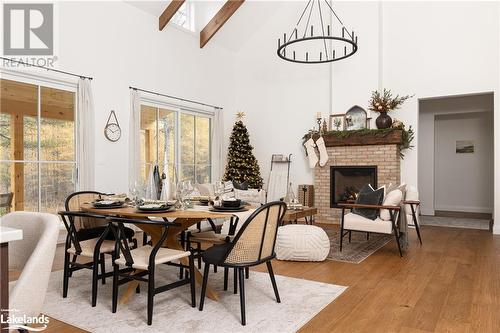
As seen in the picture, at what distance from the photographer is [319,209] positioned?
24.1 ft

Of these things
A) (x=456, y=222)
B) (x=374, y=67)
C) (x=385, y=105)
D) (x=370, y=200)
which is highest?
(x=374, y=67)

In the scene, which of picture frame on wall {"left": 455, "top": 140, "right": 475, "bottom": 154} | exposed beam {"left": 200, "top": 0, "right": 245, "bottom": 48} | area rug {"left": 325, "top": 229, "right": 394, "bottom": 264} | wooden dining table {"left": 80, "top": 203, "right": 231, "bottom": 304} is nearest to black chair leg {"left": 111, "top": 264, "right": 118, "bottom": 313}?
wooden dining table {"left": 80, "top": 203, "right": 231, "bottom": 304}

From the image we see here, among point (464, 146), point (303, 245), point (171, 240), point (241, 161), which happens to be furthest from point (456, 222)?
point (171, 240)

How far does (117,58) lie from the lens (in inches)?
229

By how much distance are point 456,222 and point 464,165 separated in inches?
95.1

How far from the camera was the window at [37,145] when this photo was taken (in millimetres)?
4578

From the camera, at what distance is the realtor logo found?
4520 millimetres

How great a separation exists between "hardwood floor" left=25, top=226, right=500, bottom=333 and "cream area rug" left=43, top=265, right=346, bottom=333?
0.41 ft

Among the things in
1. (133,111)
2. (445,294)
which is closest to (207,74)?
(133,111)

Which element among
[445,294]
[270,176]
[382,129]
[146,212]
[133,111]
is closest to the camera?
[146,212]

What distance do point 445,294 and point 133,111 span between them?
4.95 meters

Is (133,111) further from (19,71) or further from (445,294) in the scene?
(445,294)

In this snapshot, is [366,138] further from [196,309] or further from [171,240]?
[196,309]

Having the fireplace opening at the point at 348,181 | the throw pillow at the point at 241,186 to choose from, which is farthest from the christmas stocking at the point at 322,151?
the throw pillow at the point at 241,186
